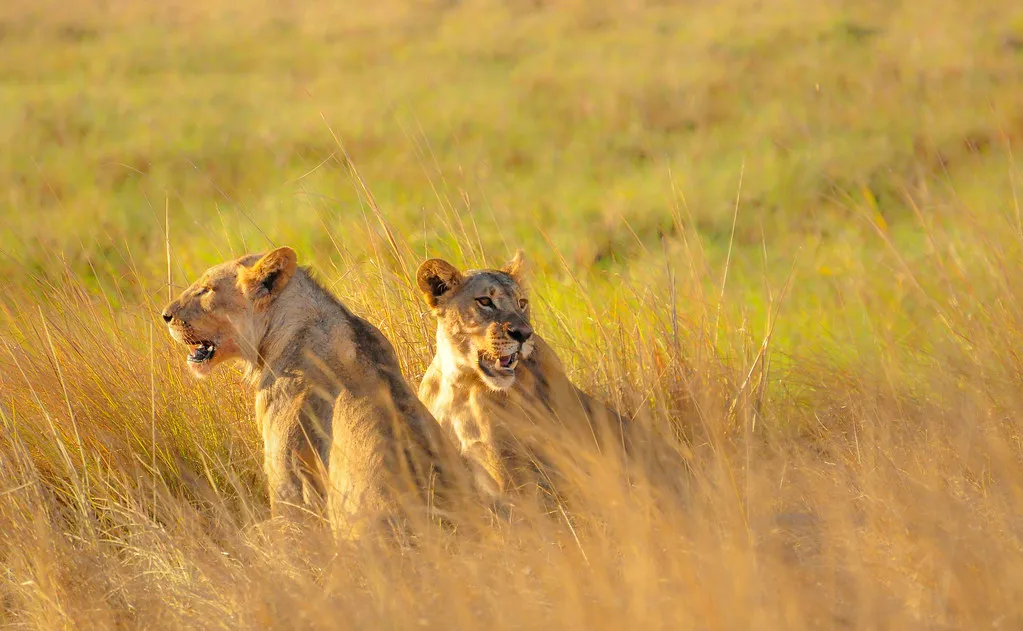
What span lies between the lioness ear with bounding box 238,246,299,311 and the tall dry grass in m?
0.59

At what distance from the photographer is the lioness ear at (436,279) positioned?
504 cm

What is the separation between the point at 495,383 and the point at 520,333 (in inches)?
9.1

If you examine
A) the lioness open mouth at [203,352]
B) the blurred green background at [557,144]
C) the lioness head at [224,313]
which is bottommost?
the blurred green background at [557,144]

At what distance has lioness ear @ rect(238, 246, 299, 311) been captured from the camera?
4812mm

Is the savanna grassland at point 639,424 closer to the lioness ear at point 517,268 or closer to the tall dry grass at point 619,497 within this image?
the tall dry grass at point 619,497

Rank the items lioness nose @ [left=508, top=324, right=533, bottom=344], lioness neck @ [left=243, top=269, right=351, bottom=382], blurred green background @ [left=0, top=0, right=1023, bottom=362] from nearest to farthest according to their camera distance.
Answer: lioness neck @ [left=243, top=269, right=351, bottom=382] < lioness nose @ [left=508, top=324, right=533, bottom=344] < blurred green background @ [left=0, top=0, right=1023, bottom=362]

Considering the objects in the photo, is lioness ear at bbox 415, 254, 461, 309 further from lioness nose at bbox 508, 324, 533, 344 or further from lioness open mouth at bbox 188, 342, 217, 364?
lioness open mouth at bbox 188, 342, 217, 364

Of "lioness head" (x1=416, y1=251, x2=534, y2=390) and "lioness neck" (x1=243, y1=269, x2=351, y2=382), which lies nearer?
"lioness neck" (x1=243, y1=269, x2=351, y2=382)

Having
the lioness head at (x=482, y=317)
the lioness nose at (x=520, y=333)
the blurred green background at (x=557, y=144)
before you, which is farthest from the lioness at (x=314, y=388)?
the blurred green background at (x=557, y=144)

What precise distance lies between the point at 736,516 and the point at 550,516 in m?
1.10

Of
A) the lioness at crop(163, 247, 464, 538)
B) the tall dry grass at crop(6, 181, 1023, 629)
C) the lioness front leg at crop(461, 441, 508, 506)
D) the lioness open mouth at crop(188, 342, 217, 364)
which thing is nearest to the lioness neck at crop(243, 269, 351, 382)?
the lioness at crop(163, 247, 464, 538)

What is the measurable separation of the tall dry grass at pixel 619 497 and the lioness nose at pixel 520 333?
591 millimetres

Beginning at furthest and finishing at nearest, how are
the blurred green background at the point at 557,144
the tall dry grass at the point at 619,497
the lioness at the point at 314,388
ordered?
the blurred green background at the point at 557,144 → the lioness at the point at 314,388 → the tall dry grass at the point at 619,497

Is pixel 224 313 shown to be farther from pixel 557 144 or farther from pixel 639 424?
pixel 557 144
